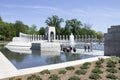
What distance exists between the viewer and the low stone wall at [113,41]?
18705mm

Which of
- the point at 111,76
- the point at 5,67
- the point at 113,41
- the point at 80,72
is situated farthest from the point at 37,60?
the point at 111,76

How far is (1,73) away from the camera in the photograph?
12117mm

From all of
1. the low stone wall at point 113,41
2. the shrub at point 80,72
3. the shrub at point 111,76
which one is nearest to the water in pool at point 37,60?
the low stone wall at point 113,41

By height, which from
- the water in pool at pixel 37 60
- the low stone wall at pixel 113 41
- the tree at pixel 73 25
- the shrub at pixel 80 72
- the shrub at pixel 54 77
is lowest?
the water in pool at pixel 37 60

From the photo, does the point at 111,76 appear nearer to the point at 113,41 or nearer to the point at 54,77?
the point at 54,77

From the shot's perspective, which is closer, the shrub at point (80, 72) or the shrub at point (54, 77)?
the shrub at point (54, 77)

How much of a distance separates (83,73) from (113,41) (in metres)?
8.58

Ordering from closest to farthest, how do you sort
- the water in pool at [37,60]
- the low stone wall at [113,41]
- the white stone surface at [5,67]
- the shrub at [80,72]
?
1. the shrub at [80,72]
2. the white stone surface at [5,67]
3. the water in pool at [37,60]
4. the low stone wall at [113,41]

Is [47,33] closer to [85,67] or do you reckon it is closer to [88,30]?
[88,30]

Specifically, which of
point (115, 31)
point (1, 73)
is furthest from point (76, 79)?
point (115, 31)

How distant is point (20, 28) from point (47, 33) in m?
33.2

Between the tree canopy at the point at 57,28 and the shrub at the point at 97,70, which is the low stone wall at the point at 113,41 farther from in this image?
the tree canopy at the point at 57,28

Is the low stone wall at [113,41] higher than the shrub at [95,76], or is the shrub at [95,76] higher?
the low stone wall at [113,41]

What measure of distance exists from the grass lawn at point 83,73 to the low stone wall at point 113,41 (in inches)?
206
